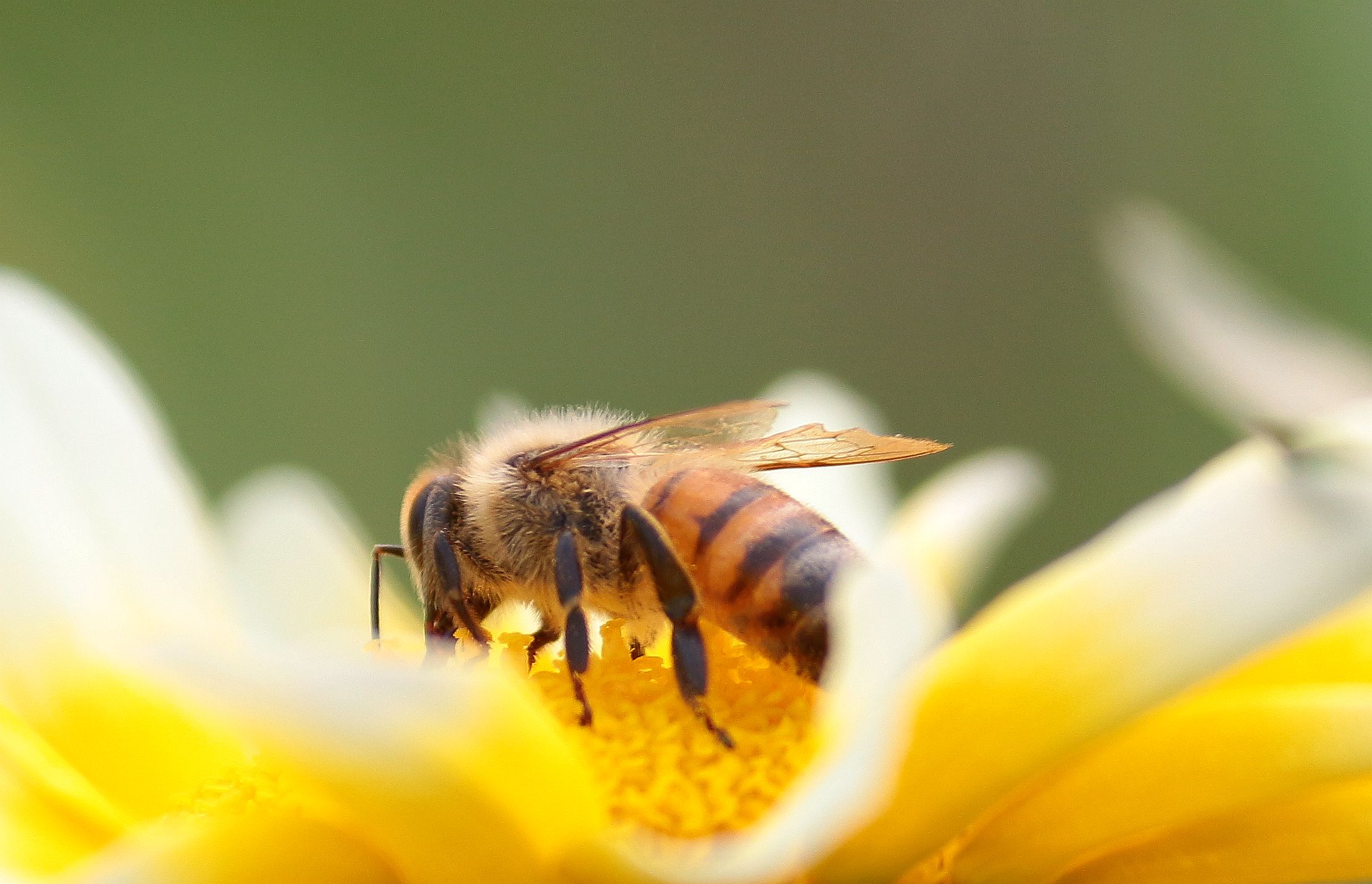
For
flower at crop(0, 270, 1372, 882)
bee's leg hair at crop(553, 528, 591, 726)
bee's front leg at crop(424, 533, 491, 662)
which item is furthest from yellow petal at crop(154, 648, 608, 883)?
bee's front leg at crop(424, 533, 491, 662)

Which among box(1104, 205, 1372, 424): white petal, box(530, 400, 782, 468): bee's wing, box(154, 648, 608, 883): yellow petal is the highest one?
box(530, 400, 782, 468): bee's wing

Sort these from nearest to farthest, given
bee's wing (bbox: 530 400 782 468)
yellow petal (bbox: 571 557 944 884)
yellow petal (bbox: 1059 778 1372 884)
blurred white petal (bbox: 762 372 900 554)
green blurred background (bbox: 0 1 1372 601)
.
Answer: yellow petal (bbox: 571 557 944 884) → yellow petal (bbox: 1059 778 1372 884) → bee's wing (bbox: 530 400 782 468) → blurred white petal (bbox: 762 372 900 554) → green blurred background (bbox: 0 1 1372 601)

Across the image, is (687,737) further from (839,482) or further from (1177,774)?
(839,482)

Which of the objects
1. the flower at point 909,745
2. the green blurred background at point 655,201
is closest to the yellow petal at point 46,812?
the flower at point 909,745

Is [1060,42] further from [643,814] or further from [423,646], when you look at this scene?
[643,814]

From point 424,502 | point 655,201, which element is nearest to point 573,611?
point 424,502

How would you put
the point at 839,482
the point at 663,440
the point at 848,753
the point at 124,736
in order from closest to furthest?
the point at 848,753
the point at 124,736
the point at 663,440
the point at 839,482

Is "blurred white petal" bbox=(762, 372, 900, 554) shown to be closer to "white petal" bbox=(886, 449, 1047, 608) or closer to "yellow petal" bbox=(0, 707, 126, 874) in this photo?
"white petal" bbox=(886, 449, 1047, 608)

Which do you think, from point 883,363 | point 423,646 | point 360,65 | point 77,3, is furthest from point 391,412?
point 423,646
